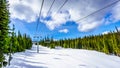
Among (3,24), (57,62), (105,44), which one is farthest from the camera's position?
(105,44)

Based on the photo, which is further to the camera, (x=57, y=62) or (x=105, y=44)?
(x=105, y=44)

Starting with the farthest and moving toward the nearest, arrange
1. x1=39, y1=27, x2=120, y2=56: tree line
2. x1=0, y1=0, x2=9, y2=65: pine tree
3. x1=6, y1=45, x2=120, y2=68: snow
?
1. x1=39, y1=27, x2=120, y2=56: tree line
2. x1=6, y1=45, x2=120, y2=68: snow
3. x1=0, y1=0, x2=9, y2=65: pine tree

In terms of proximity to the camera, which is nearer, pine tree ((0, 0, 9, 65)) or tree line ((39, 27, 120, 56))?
pine tree ((0, 0, 9, 65))

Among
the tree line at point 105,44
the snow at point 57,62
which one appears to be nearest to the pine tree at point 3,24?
the snow at point 57,62

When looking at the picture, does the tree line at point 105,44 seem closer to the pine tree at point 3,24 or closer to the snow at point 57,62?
the snow at point 57,62

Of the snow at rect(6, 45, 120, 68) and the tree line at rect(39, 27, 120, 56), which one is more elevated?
the tree line at rect(39, 27, 120, 56)

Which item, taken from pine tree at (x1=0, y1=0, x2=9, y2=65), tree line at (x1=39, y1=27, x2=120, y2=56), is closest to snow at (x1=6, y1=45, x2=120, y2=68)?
pine tree at (x1=0, y1=0, x2=9, y2=65)

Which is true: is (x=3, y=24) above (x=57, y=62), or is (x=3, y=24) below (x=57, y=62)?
above

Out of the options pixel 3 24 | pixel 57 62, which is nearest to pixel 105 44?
pixel 57 62

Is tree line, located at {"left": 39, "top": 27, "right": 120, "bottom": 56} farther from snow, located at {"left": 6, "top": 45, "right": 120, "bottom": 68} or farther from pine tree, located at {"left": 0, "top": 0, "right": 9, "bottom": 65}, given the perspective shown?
pine tree, located at {"left": 0, "top": 0, "right": 9, "bottom": 65}

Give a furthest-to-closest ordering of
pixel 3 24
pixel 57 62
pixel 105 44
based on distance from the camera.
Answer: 1. pixel 105 44
2. pixel 57 62
3. pixel 3 24

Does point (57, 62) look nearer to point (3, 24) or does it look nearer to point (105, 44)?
point (3, 24)

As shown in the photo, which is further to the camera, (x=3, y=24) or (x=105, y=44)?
(x=105, y=44)

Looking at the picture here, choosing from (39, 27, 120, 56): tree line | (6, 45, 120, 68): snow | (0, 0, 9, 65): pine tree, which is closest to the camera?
(0, 0, 9, 65): pine tree
